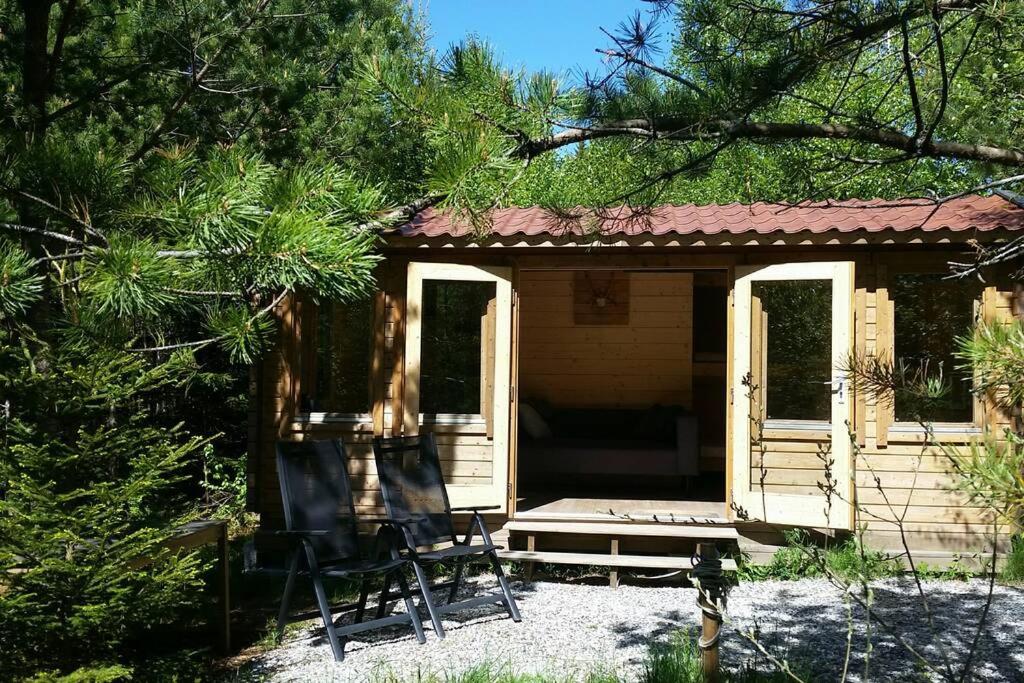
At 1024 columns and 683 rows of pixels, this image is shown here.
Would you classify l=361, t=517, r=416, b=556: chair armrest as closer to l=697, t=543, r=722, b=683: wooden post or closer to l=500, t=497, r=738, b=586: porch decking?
l=500, t=497, r=738, b=586: porch decking

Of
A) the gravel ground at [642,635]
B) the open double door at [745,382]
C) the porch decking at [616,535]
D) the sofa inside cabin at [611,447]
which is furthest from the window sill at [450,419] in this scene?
the sofa inside cabin at [611,447]

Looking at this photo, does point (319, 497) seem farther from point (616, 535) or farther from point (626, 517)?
point (626, 517)

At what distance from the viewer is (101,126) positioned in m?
6.56

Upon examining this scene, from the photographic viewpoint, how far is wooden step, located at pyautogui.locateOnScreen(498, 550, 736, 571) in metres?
6.66

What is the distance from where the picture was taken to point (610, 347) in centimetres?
1059

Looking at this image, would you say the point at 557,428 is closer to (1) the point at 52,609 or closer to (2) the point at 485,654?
(2) the point at 485,654

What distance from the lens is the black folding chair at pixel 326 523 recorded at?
526 cm

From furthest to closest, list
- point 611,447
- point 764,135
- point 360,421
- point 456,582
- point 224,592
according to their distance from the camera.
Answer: point 611,447 → point 360,421 → point 456,582 → point 224,592 → point 764,135

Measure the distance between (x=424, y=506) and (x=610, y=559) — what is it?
1.49 meters

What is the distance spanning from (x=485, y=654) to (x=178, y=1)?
14.7 feet

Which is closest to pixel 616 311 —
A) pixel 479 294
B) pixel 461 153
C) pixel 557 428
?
pixel 557 428

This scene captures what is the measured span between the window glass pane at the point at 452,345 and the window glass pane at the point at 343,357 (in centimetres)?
52

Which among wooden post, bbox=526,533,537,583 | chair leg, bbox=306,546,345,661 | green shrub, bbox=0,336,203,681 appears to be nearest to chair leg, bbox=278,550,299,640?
chair leg, bbox=306,546,345,661

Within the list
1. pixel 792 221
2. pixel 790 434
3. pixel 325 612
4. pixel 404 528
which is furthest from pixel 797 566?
pixel 325 612
